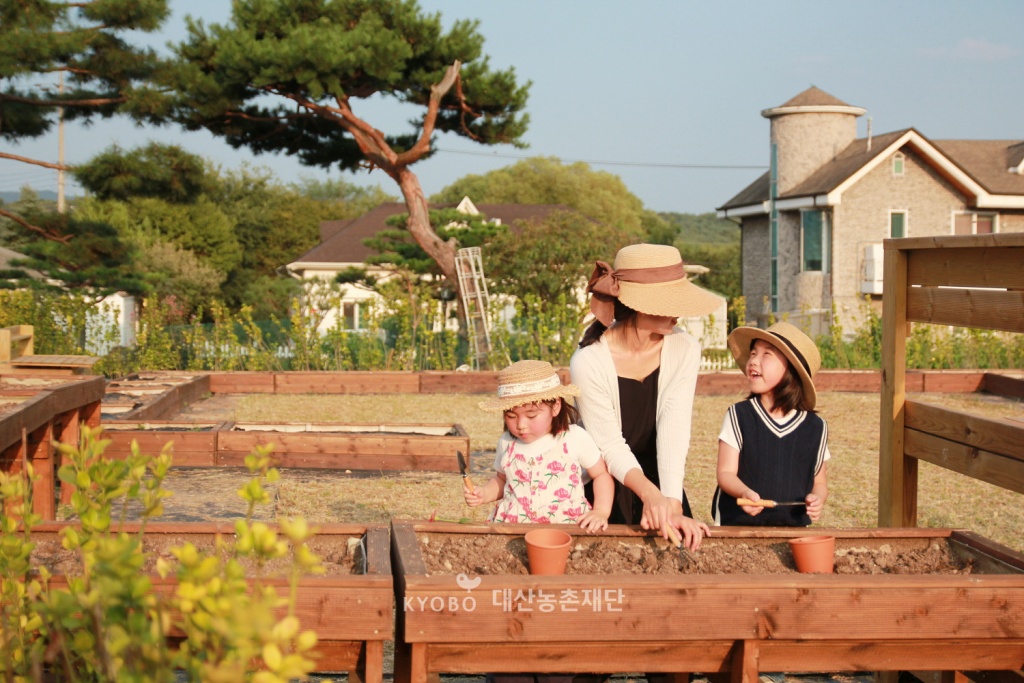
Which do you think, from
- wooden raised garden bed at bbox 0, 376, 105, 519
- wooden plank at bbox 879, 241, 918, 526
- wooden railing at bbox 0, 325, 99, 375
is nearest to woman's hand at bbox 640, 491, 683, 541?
wooden plank at bbox 879, 241, 918, 526

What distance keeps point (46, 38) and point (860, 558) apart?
47.3 feet

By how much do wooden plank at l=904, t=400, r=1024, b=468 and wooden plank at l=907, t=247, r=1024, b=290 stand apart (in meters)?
0.42

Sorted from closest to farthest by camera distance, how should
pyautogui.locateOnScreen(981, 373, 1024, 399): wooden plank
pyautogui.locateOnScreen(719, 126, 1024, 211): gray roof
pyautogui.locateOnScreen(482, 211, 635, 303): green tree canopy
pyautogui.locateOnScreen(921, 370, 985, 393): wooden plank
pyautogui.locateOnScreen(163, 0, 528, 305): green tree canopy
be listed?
pyautogui.locateOnScreen(981, 373, 1024, 399): wooden plank, pyautogui.locateOnScreen(921, 370, 985, 393): wooden plank, pyautogui.locateOnScreen(163, 0, 528, 305): green tree canopy, pyautogui.locateOnScreen(482, 211, 635, 303): green tree canopy, pyautogui.locateOnScreen(719, 126, 1024, 211): gray roof

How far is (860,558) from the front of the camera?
3.20 metres

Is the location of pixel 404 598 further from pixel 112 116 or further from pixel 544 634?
pixel 112 116

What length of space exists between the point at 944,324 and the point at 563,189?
54332mm

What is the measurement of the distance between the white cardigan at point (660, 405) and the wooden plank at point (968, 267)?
0.84 metres

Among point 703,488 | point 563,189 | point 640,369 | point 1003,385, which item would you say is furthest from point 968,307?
point 563,189

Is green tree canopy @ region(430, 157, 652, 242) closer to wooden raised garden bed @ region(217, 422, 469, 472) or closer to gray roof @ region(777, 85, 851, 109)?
gray roof @ region(777, 85, 851, 109)

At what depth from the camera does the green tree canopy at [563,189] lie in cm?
5694

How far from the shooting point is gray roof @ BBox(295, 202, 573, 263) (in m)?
35.1

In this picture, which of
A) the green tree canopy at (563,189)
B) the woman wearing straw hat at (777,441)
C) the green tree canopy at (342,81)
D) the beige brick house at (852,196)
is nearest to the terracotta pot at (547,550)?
the woman wearing straw hat at (777,441)

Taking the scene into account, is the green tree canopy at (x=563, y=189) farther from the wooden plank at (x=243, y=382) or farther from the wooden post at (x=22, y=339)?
the wooden post at (x=22, y=339)

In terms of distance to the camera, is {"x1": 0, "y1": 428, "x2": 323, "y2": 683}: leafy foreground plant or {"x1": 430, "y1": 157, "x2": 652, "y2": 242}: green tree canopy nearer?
{"x1": 0, "y1": 428, "x2": 323, "y2": 683}: leafy foreground plant
